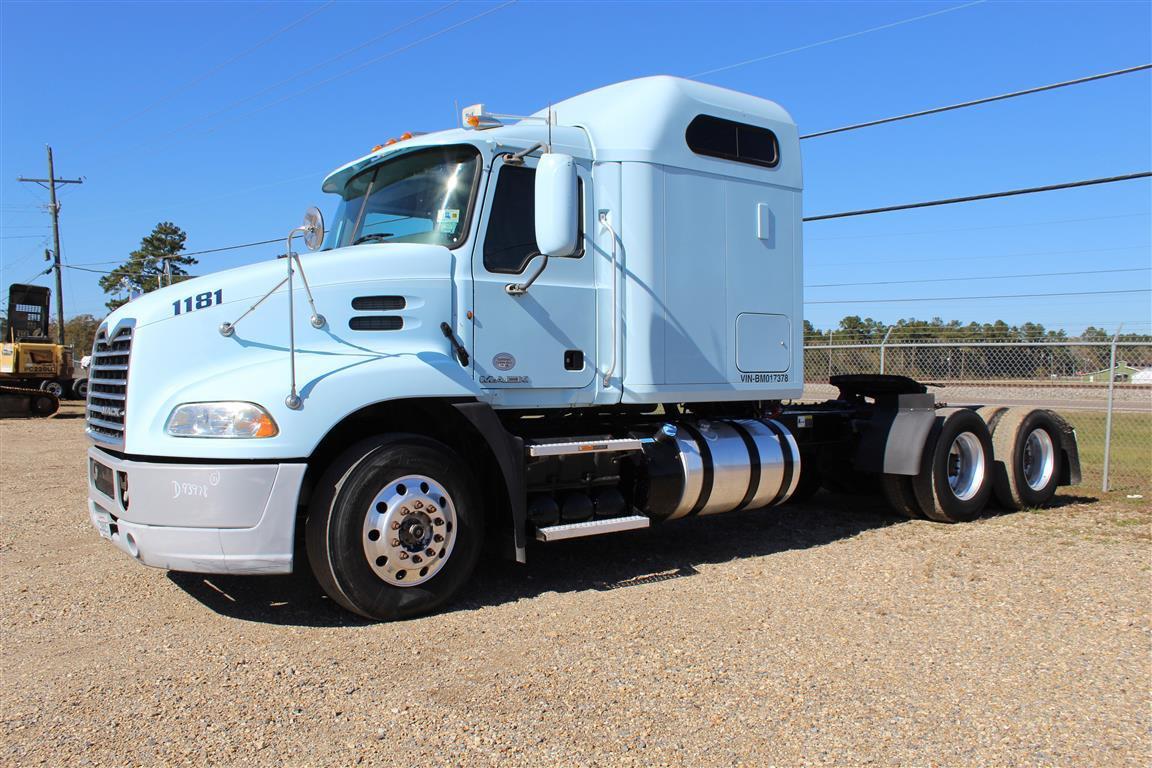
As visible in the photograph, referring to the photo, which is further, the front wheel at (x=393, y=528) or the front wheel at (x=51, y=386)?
the front wheel at (x=51, y=386)

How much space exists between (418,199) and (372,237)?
1.34ft

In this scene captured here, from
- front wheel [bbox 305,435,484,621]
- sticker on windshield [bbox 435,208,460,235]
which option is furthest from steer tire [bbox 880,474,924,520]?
sticker on windshield [bbox 435,208,460,235]

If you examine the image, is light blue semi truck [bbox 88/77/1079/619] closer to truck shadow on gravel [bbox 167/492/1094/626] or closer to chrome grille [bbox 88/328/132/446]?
chrome grille [bbox 88/328/132/446]

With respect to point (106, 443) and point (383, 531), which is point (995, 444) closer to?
point (383, 531)

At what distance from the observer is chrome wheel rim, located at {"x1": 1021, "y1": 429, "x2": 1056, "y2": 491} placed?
366 inches

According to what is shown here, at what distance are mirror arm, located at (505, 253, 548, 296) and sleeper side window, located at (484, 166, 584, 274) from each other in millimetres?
88

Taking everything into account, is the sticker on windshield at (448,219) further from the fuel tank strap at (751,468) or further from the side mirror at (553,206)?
the fuel tank strap at (751,468)

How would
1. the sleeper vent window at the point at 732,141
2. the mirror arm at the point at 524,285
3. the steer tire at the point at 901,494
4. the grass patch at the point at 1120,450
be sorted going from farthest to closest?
the grass patch at the point at 1120,450, the steer tire at the point at 901,494, the sleeper vent window at the point at 732,141, the mirror arm at the point at 524,285

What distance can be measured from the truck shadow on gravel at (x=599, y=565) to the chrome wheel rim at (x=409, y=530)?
1.20 feet

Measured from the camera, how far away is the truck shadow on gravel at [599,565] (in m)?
5.48

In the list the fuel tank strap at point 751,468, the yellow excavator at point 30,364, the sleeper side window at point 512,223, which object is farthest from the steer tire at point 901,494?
the yellow excavator at point 30,364

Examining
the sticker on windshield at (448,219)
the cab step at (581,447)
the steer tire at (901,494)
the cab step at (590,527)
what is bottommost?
the steer tire at (901,494)

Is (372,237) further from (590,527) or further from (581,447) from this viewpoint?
(590,527)

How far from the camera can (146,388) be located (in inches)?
194
